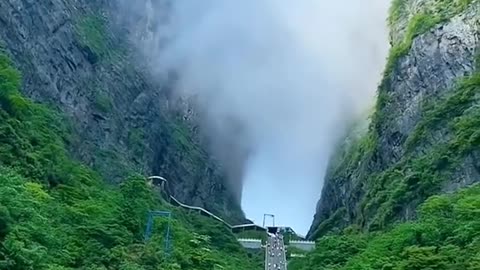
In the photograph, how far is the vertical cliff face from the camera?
4609 centimetres

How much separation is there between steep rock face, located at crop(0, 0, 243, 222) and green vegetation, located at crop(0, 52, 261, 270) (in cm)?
593

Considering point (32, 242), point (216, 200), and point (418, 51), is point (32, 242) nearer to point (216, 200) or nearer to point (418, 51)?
point (418, 51)

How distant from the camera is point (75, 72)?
62281 mm

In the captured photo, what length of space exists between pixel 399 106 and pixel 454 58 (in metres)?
7.11

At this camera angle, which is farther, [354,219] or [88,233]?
[354,219]

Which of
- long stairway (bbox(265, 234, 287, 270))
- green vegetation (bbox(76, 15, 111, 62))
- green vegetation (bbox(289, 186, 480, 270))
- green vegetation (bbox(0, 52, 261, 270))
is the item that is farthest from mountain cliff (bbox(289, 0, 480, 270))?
green vegetation (bbox(76, 15, 111, 62))

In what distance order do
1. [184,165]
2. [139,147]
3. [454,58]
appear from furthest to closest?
[184,165]
[139,147]
[454,58]

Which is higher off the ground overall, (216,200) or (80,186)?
(216,200)

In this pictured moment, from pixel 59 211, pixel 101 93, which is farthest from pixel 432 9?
pixel 59 211

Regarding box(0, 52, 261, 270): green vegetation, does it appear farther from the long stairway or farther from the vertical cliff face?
the vertical cliff face

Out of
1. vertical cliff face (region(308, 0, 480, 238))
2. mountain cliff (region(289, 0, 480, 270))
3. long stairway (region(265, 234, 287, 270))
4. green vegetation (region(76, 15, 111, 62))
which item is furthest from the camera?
green vegetation (region(76, 15, 111, 62))

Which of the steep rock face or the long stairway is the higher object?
the steep rock face

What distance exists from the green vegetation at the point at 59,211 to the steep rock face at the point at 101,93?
5935mm

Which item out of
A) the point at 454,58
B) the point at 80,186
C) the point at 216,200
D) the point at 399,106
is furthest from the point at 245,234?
the point at 80,186
